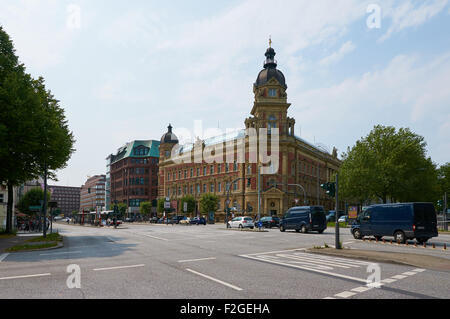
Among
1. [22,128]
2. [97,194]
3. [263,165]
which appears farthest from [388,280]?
[97,194]

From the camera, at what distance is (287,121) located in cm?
6719

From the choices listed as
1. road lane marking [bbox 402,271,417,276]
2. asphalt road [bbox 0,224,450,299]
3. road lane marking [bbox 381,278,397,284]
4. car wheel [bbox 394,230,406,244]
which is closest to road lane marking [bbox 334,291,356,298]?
asphalt road [bbox 0,224,450,299]

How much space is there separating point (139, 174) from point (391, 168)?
262 ft

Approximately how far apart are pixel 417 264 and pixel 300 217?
21.1 m

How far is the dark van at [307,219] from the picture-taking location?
3192cm

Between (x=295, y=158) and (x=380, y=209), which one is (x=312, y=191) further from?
(x=380, y=209)

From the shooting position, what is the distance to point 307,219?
32.2 m

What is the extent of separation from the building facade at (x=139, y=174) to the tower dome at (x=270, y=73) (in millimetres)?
56748

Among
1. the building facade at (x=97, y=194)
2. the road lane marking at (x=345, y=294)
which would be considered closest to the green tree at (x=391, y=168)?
the road lane marking at (x=345, y=294)

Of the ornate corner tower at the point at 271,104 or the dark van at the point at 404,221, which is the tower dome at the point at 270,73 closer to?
the ornate corner tower at the point at 271,104

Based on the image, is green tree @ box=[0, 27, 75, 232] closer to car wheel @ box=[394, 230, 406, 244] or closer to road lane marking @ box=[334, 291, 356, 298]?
road lane marking @ box=[334, 291, 356, 298]

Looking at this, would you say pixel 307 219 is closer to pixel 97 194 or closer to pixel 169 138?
pixel 169 138

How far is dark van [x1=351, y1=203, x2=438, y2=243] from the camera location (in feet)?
69.3
